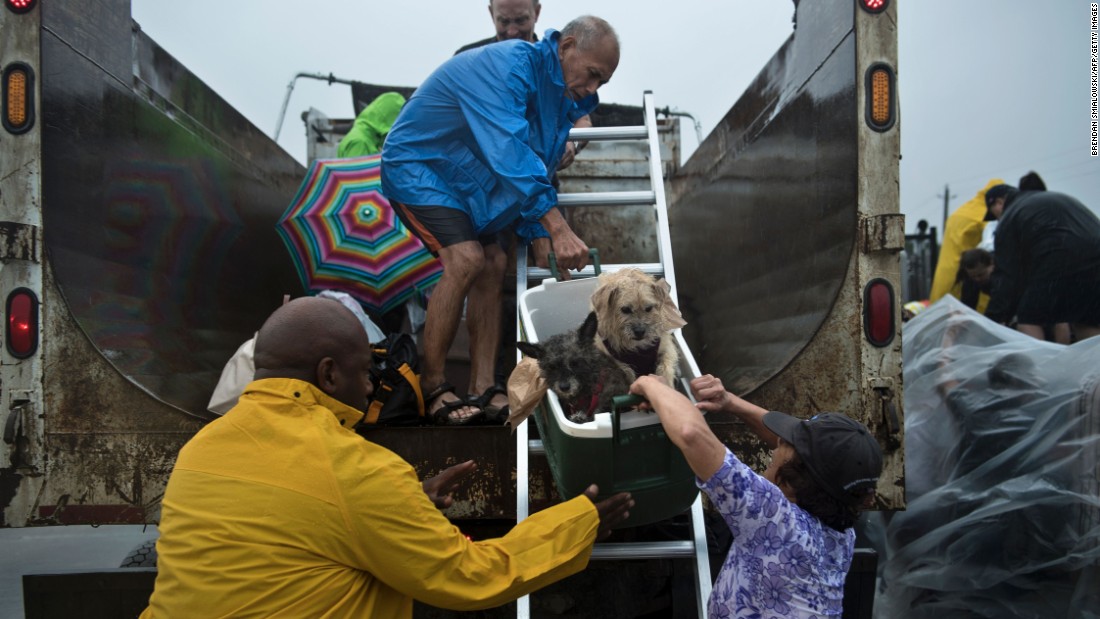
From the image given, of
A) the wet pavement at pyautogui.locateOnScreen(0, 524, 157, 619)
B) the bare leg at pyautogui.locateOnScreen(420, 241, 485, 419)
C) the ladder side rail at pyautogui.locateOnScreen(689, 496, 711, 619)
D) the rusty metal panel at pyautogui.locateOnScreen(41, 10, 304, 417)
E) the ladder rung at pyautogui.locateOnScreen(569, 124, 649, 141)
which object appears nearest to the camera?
the ladder side rail at pyautogui.locateOnScreen(689, 496, 711, 619)

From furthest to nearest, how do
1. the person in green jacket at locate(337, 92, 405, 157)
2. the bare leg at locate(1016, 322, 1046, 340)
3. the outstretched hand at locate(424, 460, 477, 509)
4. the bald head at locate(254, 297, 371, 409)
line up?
the person in green jacket at locate(337, 92, 405, 157)
the bare leg at locate(1016, 322, 1046, 340)
the outstretched hand at locate(424, 460, 477, 509)
the bald head at locate(254, 297, 371, 409)

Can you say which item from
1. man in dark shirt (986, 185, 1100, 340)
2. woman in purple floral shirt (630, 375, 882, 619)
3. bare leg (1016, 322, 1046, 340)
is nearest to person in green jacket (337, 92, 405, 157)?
woman in purple floral shirt (630, 375, 882, 619)

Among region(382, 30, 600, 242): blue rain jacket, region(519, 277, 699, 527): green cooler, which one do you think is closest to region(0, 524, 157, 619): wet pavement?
region(382, 30, 600, 242): blue rain jacket

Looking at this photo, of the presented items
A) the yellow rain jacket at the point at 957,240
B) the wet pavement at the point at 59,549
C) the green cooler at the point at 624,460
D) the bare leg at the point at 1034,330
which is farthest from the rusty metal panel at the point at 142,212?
the yellow rain jacket at the point at 957,240

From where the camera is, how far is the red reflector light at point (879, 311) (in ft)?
8.91

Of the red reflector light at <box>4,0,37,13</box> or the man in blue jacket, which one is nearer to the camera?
the red reflector light at <box>4,0,37,13</box>

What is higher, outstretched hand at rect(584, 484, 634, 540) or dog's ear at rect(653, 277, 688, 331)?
dog's ear at rect(653, 277, 688, 331)

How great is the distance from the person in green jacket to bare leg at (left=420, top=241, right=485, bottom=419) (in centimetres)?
224

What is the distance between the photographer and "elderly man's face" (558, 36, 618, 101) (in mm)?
3043

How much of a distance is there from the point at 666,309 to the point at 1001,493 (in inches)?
77.6

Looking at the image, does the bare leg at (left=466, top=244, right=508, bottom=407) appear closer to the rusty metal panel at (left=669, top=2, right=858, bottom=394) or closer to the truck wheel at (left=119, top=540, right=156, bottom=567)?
the rusty metal panel at (left=669, top=2, right=858, bottom=394)

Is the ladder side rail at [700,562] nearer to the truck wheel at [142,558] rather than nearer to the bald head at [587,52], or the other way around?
the bald head at [587,52]

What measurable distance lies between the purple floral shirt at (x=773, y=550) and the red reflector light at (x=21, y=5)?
2766 millimetres

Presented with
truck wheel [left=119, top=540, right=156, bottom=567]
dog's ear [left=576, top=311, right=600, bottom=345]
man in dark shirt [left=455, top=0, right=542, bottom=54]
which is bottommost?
truck wheel [left=119, top=540, right=156, bottom=567]
